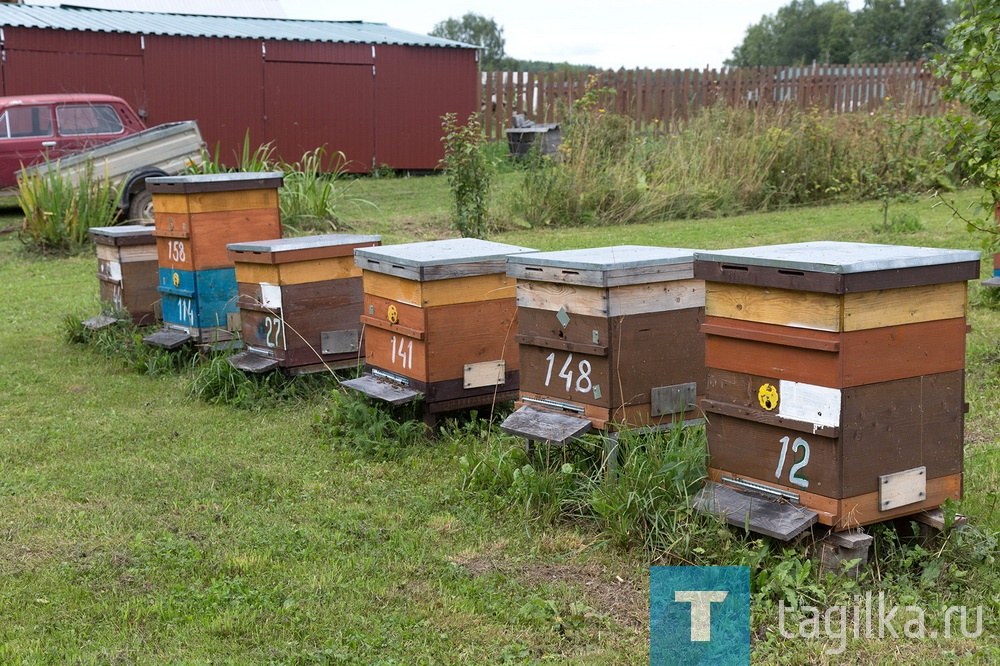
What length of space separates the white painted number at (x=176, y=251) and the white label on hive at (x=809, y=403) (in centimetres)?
483

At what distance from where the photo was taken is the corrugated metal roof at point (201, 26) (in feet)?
61.9

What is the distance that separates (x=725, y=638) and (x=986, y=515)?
1.47m

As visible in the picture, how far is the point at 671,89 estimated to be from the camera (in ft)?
75.1

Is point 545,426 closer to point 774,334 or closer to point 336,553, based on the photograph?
point 336,553

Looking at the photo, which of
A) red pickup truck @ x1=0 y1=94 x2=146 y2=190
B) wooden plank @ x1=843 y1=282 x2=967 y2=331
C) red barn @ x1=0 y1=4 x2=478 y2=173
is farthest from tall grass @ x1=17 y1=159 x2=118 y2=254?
wooden plank @ x1=843 y1=282 x2=967 y2=331

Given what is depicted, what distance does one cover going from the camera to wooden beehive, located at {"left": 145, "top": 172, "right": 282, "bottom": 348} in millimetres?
6984

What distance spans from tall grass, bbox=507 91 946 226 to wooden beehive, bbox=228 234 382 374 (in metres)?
7.30

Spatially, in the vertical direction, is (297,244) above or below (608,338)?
above

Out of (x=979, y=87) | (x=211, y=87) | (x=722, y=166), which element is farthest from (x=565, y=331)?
(x=211, y=87)

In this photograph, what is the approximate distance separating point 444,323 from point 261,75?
54.3ft

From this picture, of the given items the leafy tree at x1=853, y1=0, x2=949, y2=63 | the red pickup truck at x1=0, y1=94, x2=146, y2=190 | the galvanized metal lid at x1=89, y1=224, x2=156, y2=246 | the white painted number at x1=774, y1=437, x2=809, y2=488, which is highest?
the leafy tree at x1=853, y1=0, x2=949, y2=63

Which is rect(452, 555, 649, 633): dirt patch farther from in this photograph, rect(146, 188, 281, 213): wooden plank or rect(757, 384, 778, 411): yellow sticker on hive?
rect(146, 188, 281, 213): wooden plank

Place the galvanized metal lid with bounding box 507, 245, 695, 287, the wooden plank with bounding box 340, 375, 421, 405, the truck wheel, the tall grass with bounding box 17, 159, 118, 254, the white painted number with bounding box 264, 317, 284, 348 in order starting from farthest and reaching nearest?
the truck wheel
the tall grass with bounding box 17, 159, 118, 254
the white painted number with bounding box 264, 317, 284, 348
the wooden plank with bounding box 340, 375, 421, 405
the galvanized metal lid with bounding box 507, 245, 695, 287

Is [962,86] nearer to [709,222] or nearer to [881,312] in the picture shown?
[881,312]
